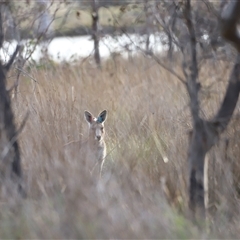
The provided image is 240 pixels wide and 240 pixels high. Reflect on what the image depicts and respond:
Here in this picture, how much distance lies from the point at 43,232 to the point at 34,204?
39 cm

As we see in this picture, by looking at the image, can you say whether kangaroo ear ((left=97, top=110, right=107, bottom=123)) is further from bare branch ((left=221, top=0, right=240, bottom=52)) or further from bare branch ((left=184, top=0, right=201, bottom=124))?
A: bare branch ((left=221, top=0, right=240, bottom=52))

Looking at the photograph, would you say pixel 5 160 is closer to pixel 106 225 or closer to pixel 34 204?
pixel 34 204

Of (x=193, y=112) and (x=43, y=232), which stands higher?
(x=193, y=112)

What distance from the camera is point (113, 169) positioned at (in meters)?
6.30

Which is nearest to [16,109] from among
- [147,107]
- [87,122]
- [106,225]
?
[87,122]

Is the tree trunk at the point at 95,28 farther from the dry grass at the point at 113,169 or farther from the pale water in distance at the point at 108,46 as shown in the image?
the dry grass at the point at 113,169

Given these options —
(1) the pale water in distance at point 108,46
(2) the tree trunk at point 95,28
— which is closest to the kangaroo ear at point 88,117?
(1) the pale water in distance at point 108,46

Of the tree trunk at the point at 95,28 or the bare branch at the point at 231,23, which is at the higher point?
the tree trunk at the point at 95,28

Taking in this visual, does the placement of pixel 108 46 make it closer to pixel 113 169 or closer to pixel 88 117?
pixel 88 117

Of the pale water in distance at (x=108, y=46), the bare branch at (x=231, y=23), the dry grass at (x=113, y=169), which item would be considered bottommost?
the dry grass at (x=113, y=169)

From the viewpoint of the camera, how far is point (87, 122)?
820 cm

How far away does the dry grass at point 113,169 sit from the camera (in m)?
4.64

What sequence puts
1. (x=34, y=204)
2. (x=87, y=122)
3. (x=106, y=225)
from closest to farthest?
(x=106, y=225) < (x=34, y=204) < (x=87, y=122)

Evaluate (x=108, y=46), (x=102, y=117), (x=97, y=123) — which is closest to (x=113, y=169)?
(x=97, y=123)
